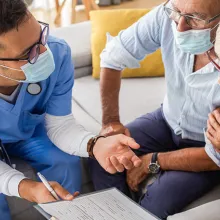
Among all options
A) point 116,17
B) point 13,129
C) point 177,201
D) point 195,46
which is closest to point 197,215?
point 177,201

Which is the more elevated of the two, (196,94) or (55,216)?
(196,94)

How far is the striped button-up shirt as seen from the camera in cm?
141

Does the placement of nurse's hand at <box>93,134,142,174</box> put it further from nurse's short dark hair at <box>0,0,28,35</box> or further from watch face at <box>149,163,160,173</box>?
nurse's short dark hair at <box>0,0,28,35</box>

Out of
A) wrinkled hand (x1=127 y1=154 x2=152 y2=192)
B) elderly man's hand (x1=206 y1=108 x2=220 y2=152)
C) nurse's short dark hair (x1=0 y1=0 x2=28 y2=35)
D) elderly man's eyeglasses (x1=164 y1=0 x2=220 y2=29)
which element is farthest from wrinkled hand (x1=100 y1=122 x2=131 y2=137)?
nurse's short dark hair (x1=0 y1=0 x2=28 y2=35)

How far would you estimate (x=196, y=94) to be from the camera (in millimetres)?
1451

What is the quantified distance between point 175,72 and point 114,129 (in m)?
0.34

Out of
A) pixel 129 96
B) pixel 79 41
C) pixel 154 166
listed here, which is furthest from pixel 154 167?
pixel 79 41

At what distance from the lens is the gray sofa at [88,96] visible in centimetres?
162

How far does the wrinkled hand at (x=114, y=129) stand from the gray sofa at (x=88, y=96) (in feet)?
0.23

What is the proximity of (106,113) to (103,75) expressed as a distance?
0.53 ft

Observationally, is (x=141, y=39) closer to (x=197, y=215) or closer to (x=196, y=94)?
(x=196, y=94)

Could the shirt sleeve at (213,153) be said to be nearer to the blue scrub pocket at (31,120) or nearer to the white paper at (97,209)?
the white paper at (97,209)

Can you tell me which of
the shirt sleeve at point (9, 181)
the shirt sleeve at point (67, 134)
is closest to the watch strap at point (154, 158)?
the shirt sleeve at point (67, 134)

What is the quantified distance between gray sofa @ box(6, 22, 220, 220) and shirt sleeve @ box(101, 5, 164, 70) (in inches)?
11.6
